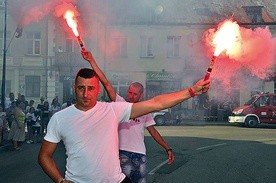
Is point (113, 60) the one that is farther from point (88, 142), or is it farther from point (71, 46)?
point (88, 142)

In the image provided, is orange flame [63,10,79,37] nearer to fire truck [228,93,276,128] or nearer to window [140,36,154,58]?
fire truck [228,93,276,128]

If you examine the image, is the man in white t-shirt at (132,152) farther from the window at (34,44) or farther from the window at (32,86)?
the window at (34,44)

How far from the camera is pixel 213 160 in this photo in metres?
12.5

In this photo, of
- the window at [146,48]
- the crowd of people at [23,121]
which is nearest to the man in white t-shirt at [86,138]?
the crowd of people at [23,121]

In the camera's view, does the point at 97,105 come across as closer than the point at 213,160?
Yes

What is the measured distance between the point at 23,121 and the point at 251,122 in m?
15.4

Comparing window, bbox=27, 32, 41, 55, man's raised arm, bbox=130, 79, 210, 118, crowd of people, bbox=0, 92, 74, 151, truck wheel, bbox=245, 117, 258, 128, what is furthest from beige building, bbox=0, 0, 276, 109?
man's raised arm, bbox=130, 79, 210, 118

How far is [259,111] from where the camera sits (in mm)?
26812

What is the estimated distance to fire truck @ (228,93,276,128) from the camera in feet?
87.2

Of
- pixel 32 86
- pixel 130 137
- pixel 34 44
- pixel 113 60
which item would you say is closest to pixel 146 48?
pixel 113 60

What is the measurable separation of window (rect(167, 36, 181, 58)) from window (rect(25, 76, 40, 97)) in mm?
9176

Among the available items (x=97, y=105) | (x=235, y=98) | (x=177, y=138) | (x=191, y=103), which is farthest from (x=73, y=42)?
(x=97, y=105)

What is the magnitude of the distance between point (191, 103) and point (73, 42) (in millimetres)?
8909

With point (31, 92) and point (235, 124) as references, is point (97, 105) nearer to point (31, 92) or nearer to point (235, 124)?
point (235, 124)
